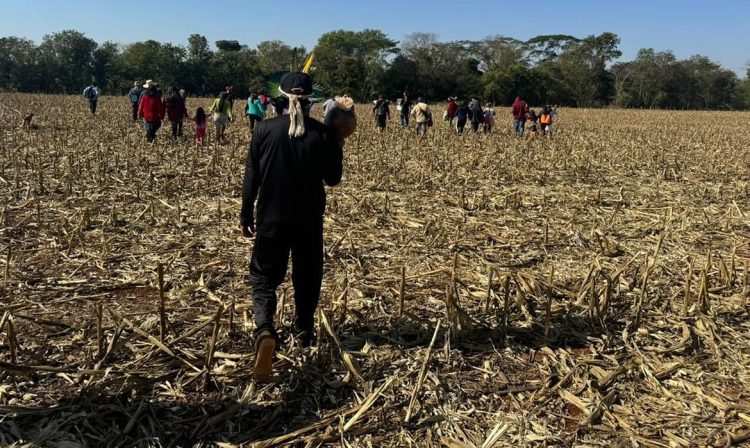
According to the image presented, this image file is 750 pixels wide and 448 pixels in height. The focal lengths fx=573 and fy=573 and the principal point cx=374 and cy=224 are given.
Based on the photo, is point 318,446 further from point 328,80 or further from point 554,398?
point 328,80

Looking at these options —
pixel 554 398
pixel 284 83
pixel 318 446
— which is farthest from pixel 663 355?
pixel 284 83

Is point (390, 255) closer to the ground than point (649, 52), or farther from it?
closer to the ground

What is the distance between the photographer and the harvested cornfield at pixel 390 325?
301 centimetres

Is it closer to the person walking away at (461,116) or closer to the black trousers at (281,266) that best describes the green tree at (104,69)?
the person walking away at (461,116)

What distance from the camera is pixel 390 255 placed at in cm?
568

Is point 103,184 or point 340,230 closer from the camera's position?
point 340,230

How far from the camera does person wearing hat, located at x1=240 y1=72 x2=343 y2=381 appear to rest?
327cm

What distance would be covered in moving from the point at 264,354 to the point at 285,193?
913 millimetres

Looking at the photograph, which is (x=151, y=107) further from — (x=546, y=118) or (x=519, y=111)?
(x=546, y=118)

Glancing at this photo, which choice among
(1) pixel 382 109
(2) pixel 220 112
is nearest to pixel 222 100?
(2) pixel 220 112

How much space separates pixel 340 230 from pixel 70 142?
29.1ft

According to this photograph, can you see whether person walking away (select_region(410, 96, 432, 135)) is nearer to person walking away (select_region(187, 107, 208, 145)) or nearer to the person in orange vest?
the person in orange vest

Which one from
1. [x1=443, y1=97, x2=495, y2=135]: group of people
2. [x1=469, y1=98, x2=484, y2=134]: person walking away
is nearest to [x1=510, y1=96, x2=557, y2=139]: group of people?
[x1=443, y1=97, x2=495, y2=135]: group of people

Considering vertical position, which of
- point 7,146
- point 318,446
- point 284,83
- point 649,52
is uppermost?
point 649,52
